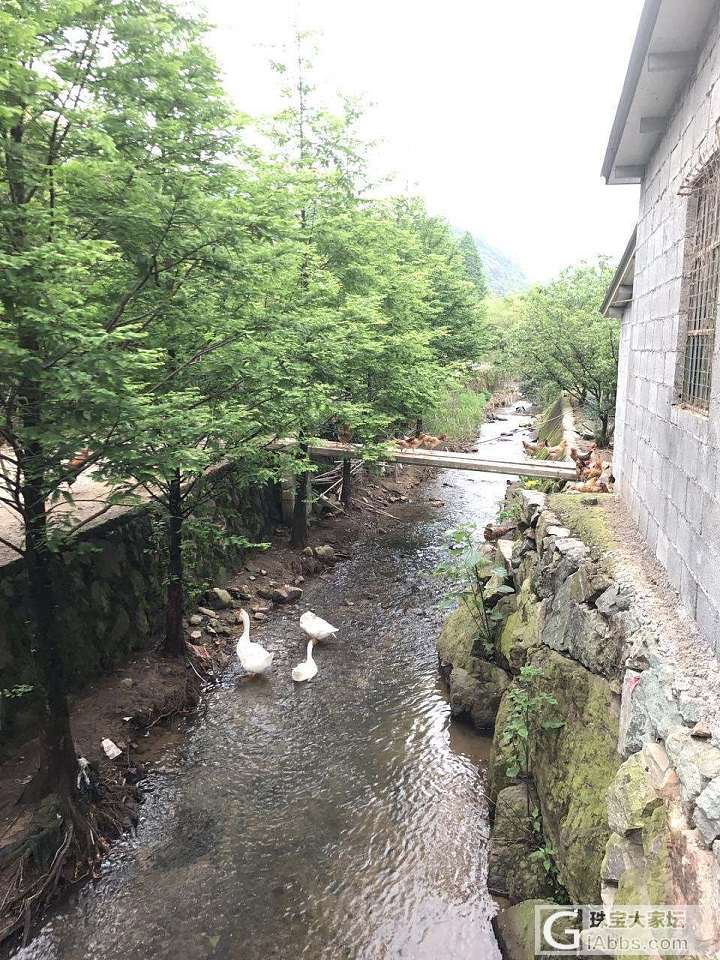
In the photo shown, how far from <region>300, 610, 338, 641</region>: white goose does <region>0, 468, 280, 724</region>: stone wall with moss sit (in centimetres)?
179

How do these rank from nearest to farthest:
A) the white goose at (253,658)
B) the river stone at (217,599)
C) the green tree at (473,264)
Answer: the white goose at (253,658) → the river stone at (217,599) → the green tree at (473,264)

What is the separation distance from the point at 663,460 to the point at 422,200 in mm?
22523

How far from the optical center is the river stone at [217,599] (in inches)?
415

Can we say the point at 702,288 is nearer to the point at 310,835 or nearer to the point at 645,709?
the point at 645,709

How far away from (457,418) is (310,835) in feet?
64.2

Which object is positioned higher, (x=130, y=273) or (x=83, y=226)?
(x=83, y=226)

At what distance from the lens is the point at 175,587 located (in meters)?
8.54

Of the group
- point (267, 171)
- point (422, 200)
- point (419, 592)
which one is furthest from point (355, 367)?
point (422, 200)

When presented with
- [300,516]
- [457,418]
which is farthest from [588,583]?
[457,418]

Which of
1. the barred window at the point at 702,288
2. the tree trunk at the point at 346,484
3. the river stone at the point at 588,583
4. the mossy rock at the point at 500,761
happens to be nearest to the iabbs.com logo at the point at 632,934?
the mossy rock at the point at 500,761

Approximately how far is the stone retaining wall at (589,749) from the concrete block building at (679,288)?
643 millimetres

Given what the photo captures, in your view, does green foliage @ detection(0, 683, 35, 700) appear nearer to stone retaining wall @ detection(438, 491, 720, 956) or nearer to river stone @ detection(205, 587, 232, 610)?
river stone @ detection(205, 587, 232, 610)

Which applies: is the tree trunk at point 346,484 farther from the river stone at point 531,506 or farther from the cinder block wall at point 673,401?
the cinder block wall at point 673,401

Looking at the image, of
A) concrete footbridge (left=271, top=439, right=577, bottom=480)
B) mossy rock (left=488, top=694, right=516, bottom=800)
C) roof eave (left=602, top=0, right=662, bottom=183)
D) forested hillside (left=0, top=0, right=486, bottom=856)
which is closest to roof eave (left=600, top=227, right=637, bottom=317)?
roof eave (left=602, top=0, right=662, bottom=183)
